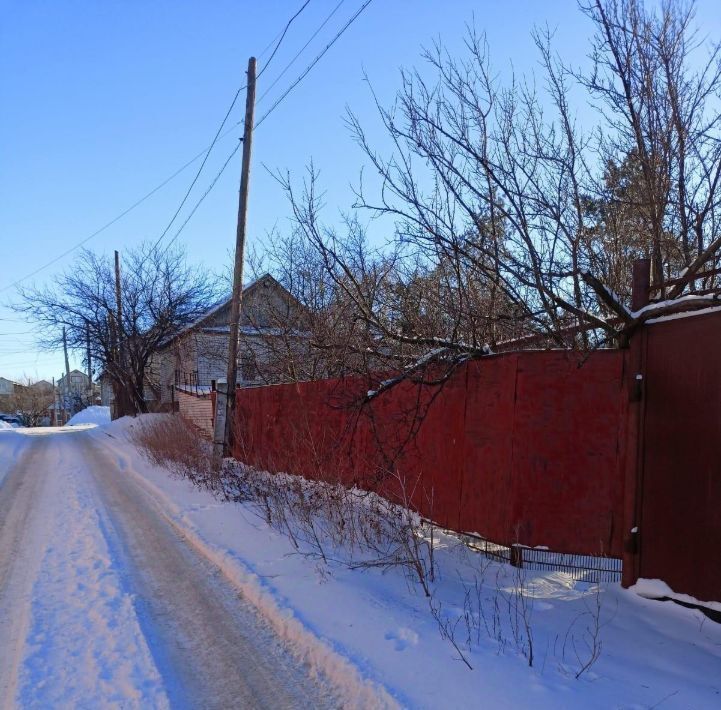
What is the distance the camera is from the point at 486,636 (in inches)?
147

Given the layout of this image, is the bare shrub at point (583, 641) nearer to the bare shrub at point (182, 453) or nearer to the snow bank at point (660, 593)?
the snow bank at point (660, 593)

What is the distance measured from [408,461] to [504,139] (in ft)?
11.5

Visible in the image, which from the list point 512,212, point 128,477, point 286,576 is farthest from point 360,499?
point 128,477

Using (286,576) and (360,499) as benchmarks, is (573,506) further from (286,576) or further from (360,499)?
(360,499)

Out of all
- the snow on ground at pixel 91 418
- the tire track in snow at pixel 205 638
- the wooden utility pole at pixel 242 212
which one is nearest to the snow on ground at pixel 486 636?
the tire track in snow at pixel 205 638

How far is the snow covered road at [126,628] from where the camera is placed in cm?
329

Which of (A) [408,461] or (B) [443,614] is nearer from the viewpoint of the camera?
(B) [443,614]

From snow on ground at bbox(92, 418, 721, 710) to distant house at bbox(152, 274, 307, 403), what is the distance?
24.7 feet

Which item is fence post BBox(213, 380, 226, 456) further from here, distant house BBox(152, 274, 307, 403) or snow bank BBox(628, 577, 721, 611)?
snow bank BBox(628, 577, 721, 611)

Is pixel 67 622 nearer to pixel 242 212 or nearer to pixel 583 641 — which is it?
pixel 583 641

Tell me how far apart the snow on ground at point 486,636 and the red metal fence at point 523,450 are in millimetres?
397

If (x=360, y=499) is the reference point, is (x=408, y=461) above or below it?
above

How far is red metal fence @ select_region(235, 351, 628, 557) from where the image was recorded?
15.6ft

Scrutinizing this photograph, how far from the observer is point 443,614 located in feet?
13.4
